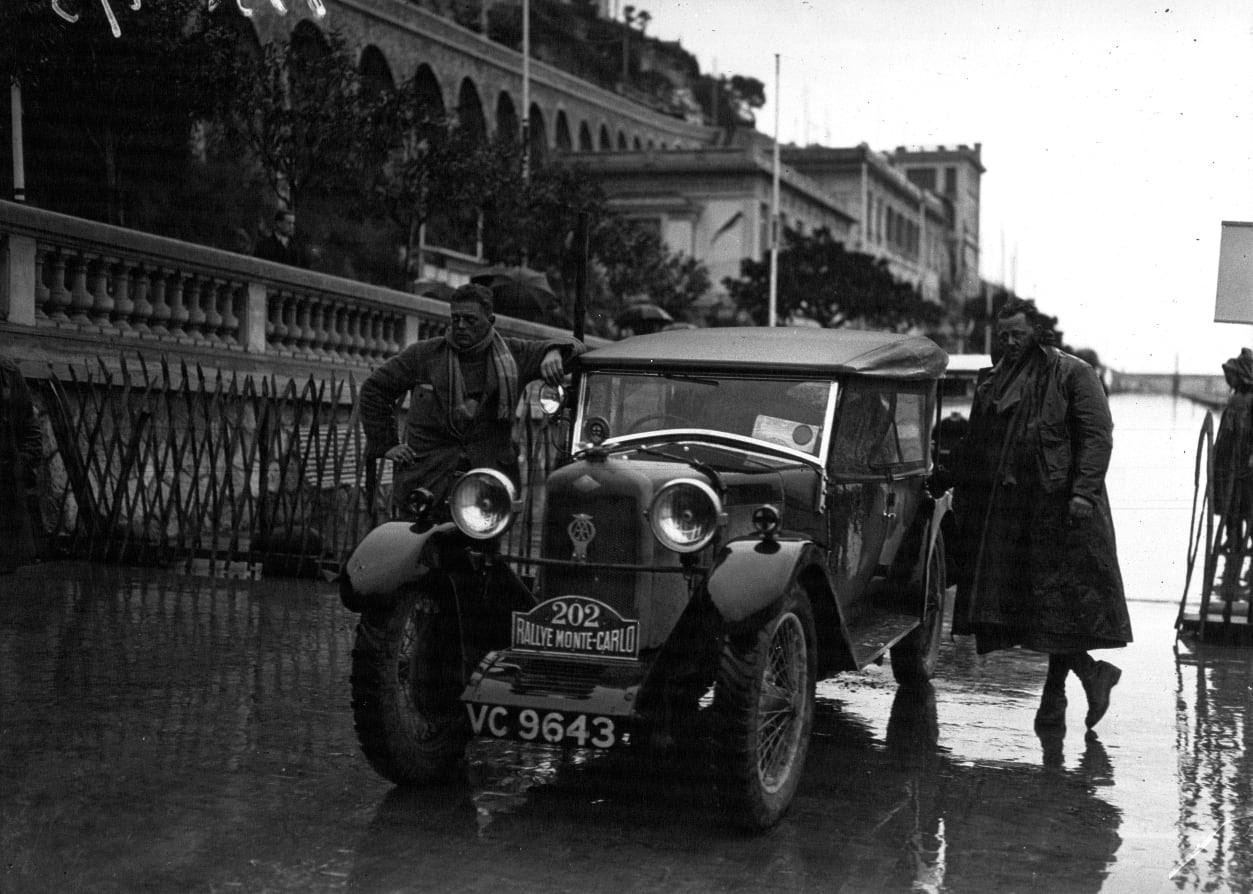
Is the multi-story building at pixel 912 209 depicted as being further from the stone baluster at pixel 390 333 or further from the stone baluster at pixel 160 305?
Result: the stone baluster at pixel 160 305

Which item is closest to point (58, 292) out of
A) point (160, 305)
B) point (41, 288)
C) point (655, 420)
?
point (41, 288)

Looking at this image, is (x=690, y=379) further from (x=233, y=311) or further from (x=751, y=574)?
(x=233, y=311)

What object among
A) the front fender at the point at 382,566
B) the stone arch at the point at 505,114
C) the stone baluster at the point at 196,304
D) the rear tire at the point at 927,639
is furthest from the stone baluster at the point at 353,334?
the stone arch at the point at 505,114

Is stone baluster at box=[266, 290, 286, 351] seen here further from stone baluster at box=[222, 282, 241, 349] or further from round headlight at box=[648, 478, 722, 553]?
round headlight at box=[648, 478, 722, 553]

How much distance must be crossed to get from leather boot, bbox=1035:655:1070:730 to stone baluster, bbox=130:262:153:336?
29.2 ft

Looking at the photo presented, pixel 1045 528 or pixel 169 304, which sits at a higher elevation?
pixel 169 304

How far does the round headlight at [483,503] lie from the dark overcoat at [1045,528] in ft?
9.11

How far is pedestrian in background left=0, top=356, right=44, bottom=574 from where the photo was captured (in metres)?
8.66

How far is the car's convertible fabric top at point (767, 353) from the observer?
23.4 feet

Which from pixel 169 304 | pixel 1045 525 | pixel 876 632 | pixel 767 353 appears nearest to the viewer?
pixel 767 353

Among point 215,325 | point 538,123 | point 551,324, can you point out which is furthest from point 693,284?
point 215,325

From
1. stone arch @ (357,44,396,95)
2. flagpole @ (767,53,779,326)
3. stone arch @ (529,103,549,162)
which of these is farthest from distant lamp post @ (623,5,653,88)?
stone arch @ (357,44,396,95)

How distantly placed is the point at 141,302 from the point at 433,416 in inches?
264

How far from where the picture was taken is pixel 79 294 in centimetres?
1340
